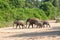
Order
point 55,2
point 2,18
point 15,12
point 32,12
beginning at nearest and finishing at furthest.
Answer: point 2,18
point 15,12
point 32,12
point 55,2

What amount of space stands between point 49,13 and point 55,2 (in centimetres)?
2256

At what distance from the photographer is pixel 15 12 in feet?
134

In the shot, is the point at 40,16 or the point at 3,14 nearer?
the point at 3,14

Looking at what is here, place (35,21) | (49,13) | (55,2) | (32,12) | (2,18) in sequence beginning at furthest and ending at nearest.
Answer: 1. (55,2)
2. (49,13)
3. (32,12)
4. (2,18)
5. (35,21)

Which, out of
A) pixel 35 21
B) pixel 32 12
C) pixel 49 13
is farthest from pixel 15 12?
pixel 49 13

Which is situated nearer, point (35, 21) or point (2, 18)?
point (35, 21)

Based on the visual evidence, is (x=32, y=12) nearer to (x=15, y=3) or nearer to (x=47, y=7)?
(x=15, y=3)

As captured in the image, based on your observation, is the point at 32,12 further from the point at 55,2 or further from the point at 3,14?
the point at 55,2

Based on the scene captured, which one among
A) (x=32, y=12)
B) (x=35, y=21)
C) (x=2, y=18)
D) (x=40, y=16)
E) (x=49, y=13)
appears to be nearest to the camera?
(x=35, y=21)

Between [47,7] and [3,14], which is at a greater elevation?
[3,14]

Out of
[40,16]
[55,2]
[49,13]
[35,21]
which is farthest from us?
[55,2]

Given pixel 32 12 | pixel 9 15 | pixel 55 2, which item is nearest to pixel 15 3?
pixel 32 12

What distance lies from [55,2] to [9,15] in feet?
164

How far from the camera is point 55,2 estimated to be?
8594 cm
